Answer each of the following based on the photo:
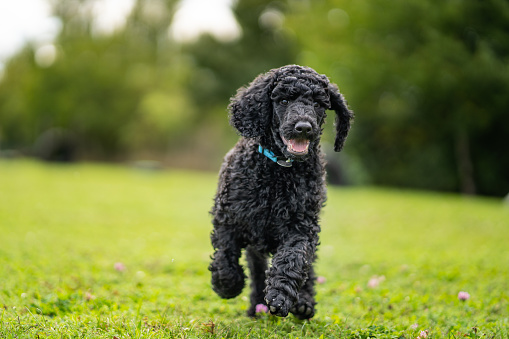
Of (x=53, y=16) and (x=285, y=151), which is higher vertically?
(x=53, y=16)

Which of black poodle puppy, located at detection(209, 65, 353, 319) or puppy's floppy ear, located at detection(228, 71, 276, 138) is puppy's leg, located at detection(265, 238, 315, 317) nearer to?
black poodle puppy, located at detection(209, 65, 353, 319)

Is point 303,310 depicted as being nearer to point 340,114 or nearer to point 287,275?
point 287,275

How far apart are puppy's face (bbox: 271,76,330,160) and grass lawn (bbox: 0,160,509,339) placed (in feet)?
4.54

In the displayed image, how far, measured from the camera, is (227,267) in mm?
3887

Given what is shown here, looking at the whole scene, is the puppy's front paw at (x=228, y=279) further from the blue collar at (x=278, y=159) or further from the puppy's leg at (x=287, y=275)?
the blue collar at (x=278, y=159)

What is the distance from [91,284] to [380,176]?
21.2m

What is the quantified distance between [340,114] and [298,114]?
28.2 inches

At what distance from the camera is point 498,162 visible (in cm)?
2122

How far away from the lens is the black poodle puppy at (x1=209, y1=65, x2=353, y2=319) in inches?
143

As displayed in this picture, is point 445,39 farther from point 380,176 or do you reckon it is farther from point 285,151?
point 285,151

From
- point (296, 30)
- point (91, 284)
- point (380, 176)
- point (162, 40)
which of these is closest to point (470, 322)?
point (91, 284)

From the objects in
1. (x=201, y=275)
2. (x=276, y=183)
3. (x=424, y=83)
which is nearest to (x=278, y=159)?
(x=276, y=183)

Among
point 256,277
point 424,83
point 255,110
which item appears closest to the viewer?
point 255,110

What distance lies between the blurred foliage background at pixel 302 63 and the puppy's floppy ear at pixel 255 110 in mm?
13083
